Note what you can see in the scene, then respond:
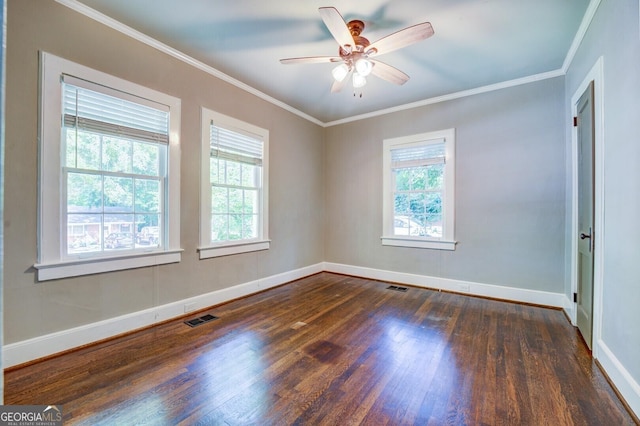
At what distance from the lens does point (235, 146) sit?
12.5 ft

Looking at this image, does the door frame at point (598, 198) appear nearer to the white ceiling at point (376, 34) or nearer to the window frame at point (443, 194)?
the white ceiling at point (376, 34)

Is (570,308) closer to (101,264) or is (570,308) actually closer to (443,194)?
(443,194)

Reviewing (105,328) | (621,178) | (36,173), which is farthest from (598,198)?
(36,173)

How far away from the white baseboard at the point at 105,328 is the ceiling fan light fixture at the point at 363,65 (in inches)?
113

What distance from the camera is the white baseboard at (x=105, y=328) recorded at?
225cm

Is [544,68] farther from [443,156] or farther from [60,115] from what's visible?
[60,115]

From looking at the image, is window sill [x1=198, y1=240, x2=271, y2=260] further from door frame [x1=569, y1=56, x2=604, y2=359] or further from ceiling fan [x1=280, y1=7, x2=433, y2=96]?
door frame [x1=569, y1=56, x2=604, y2=359]

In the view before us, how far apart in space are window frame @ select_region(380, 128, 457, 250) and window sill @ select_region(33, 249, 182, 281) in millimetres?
3021

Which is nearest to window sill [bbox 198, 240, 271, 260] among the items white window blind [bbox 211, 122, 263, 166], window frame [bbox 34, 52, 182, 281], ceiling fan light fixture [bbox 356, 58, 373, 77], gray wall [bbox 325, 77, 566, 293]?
window frame [bbox 34, 52, 182, 281]

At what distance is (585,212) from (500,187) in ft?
3.66

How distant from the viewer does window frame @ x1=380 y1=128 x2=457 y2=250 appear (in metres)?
4.14

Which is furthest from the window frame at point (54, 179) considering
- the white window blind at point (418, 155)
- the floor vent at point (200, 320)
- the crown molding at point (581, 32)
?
the crown molding at point (581, 32)

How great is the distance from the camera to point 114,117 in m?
2.71

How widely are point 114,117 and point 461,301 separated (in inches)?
168
